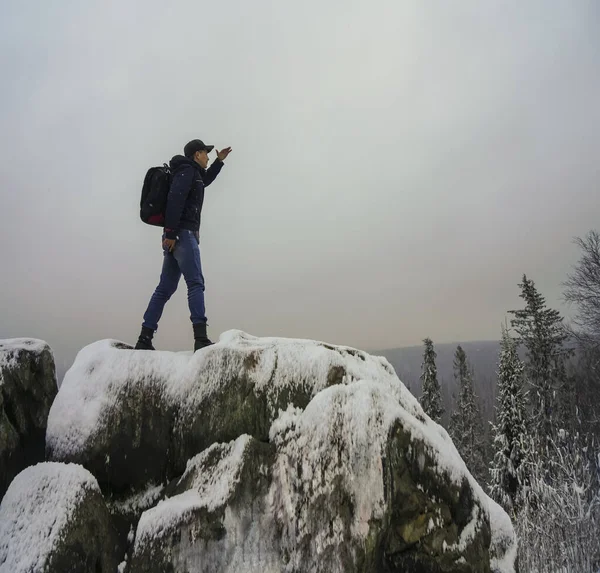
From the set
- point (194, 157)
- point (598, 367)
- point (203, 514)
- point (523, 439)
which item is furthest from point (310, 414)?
point (598, 367)

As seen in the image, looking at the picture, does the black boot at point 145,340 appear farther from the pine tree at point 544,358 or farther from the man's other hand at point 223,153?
the pine tree at point 544,358

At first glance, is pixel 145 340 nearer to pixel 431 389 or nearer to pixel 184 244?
pixel 184 244

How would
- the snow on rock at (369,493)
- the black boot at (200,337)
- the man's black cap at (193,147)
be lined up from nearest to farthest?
the snow on rock at (369,493) → the black boot at (200,337) → the man's black cap at (193,147)

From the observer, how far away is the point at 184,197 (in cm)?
584

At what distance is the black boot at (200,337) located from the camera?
18.9ft

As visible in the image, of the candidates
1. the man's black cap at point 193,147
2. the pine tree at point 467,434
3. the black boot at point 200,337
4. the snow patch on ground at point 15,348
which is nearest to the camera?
the snow patch on ground at point 15,348

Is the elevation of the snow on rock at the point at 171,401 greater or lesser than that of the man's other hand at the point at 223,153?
lesser

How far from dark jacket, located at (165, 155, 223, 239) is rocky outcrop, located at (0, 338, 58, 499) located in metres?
2.36

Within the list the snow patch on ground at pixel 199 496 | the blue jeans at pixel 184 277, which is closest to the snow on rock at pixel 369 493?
the snow patch on ground at pixel 199 496

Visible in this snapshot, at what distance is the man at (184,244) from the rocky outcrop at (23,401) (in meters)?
1.22

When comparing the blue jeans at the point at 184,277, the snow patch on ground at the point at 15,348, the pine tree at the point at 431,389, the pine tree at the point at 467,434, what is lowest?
the pine tree at the point at 467,434

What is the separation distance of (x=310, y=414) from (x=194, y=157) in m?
4.17

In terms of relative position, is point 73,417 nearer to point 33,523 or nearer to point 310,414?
point 33,523

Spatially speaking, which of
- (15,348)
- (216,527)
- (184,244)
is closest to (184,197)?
(184,244)
